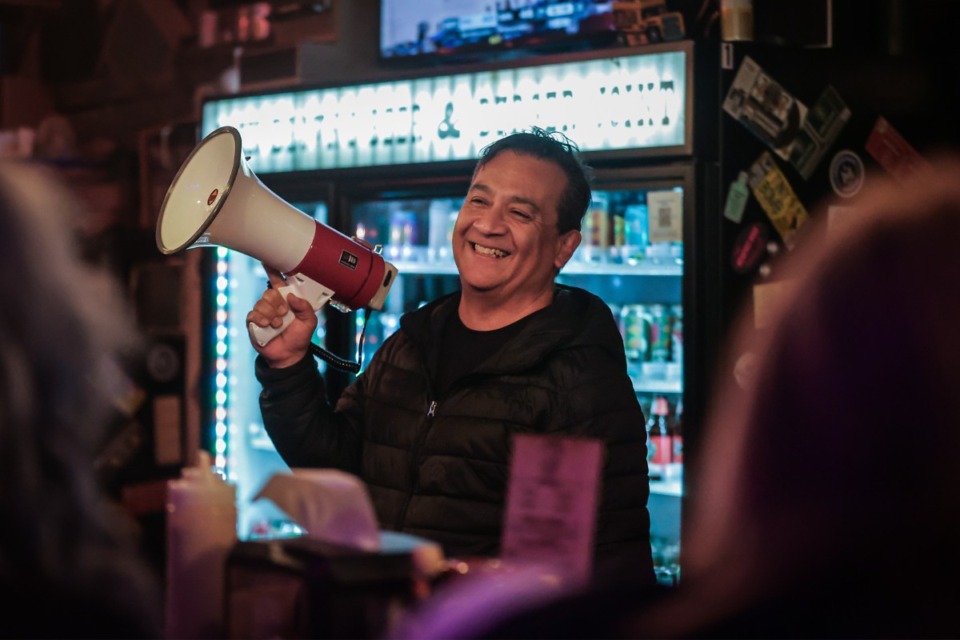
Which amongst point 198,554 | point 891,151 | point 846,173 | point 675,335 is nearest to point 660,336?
point 675,335

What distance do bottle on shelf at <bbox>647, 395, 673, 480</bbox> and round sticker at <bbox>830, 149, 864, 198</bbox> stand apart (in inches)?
37.0

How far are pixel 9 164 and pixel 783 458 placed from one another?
0.97 m

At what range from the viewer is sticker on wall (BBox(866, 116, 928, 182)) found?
11.6ft

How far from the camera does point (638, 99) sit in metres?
3.09

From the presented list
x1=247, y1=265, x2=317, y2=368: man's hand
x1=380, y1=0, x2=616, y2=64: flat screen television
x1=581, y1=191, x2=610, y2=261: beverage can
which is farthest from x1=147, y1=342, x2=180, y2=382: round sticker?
x1=247, y1=265, x2=317, y2=368: man's hand

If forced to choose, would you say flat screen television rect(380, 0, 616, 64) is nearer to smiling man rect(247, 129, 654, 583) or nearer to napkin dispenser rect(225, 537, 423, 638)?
smiling man rect(247, 129, 654, 583)

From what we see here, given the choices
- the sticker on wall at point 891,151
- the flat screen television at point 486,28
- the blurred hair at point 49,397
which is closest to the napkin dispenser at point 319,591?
the blurred hair at point 49,397

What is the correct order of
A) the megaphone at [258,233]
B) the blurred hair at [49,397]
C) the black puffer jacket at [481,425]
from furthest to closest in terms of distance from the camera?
the megaphone at [258,233], the black puffer jacket at [481,425], the blurred hair at [49,397]

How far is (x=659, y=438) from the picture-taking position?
3723mm

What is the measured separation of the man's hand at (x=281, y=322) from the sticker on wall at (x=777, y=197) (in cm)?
141

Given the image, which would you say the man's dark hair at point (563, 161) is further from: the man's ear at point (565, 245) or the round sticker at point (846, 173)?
the round sticker at point (846, 173)

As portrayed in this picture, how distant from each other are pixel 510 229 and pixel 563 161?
23cm

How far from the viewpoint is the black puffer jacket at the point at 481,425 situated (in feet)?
7.58

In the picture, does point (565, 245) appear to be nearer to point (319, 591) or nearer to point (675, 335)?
point (675, 335)
